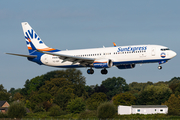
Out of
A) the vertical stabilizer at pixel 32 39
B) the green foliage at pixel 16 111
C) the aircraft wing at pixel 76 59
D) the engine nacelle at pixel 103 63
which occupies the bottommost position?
the green foliage at pixel 16 111

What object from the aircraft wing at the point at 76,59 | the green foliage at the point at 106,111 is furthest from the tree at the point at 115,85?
the aircraft wing at the point at 76,59

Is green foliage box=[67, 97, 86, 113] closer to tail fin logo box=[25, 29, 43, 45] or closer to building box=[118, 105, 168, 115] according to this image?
building box=[118, 105, 168, 115]

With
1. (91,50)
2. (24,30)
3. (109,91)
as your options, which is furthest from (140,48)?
(109,91)

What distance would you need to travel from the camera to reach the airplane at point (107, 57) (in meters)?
62.4

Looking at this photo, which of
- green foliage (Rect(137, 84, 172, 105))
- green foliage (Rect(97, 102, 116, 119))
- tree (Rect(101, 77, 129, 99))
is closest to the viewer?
green foliage (Rect(97, 102, 116, 119))

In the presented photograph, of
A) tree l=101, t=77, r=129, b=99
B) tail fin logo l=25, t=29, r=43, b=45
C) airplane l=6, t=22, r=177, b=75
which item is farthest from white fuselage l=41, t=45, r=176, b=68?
tree l=101, t=77, r=129, b=99

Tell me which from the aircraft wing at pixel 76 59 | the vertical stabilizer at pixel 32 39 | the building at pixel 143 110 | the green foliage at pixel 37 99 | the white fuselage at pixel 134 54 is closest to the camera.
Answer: the white fuselage at pixel 134 54

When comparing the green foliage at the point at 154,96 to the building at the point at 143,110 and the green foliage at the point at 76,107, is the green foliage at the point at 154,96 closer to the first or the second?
the building at the point at 143,110

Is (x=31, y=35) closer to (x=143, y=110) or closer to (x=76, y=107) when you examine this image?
(x=76, y=107)

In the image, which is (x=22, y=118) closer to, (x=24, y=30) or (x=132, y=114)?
(x=24, y=30)

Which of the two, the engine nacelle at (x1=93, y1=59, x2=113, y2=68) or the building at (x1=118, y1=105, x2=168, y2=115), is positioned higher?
the engine nacelle at (x1=93, y1=59, x2=113, y2=68)

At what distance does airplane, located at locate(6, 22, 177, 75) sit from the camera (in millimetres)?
62438

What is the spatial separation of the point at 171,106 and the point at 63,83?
50.7m

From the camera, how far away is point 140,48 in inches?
2494
